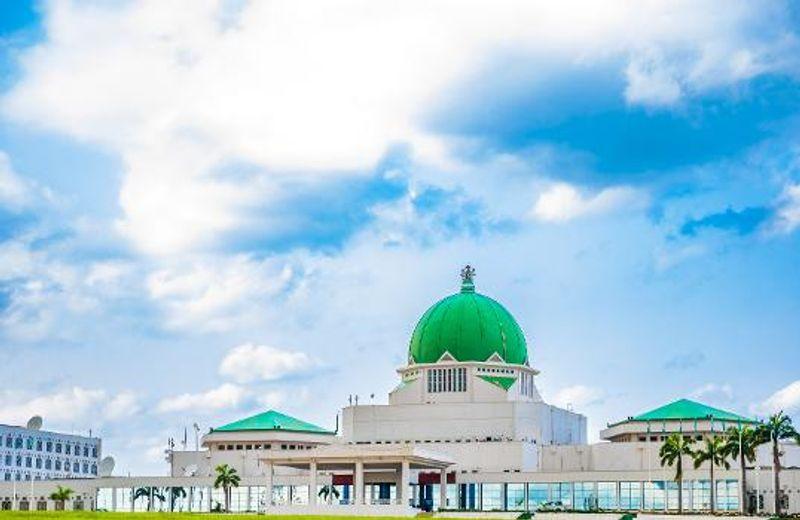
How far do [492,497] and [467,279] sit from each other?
26.3 metres

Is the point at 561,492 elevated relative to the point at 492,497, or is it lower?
elevated

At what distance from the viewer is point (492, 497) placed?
134m

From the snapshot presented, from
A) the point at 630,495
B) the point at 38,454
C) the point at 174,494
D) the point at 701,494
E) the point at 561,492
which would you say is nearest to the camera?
the point at 701,494

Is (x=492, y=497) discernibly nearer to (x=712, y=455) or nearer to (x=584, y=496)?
(x=584, y=496)

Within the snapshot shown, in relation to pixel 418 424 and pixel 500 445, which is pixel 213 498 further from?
pixel 500 445

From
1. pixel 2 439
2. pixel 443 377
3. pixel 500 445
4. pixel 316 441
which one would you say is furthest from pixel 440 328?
pixel 2 439

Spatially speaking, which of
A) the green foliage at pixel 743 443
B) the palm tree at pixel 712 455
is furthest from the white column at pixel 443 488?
the green foliage at pixel 743 443

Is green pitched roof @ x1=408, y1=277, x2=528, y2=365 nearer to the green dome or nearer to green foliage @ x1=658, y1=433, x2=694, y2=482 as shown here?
the green dome

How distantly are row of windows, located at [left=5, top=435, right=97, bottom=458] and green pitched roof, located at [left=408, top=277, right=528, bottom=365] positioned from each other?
66598 mm

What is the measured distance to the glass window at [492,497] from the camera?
133250mm

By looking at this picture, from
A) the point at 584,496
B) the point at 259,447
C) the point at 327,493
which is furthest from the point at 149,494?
the point at 584,496

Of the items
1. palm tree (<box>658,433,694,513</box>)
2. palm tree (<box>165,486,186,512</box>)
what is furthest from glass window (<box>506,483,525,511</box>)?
palm tree (<box>165,486,186,512</box>)

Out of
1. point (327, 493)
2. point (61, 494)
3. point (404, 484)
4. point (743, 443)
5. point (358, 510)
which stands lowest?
point (358, 510)

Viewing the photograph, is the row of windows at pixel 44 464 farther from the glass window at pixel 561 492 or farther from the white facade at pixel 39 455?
the glass window at pixel 561 492
